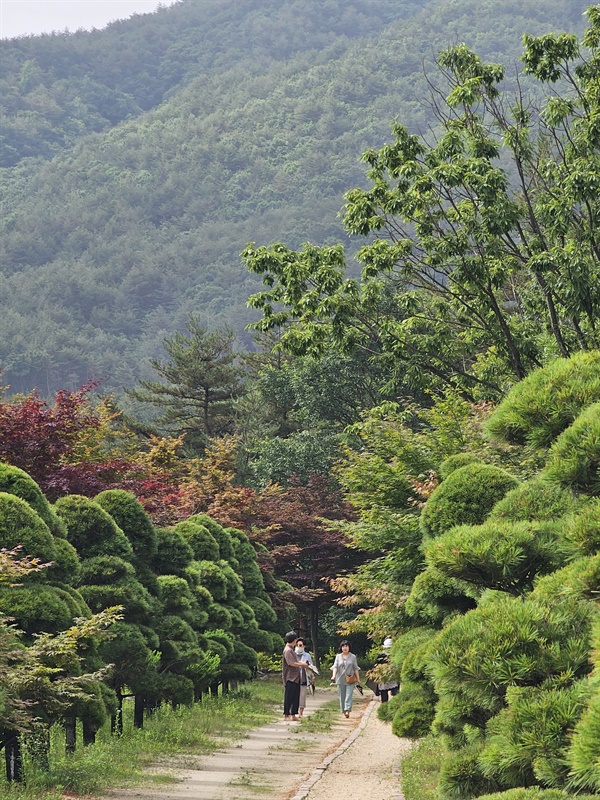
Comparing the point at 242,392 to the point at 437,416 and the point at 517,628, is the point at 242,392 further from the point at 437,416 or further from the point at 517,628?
the point at 517,628

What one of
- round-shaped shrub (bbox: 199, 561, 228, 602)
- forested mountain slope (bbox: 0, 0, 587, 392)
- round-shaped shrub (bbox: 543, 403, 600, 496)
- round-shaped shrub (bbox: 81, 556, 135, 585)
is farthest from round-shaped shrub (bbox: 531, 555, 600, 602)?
forested mountain slope (bbox: 0, 0, 587, 392)

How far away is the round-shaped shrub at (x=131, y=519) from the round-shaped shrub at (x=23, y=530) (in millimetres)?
3823

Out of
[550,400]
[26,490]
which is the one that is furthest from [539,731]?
[26,490]

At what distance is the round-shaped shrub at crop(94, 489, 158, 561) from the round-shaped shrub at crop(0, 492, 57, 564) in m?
3.82

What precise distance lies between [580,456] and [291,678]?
50.6 ft

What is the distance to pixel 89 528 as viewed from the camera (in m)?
14.4

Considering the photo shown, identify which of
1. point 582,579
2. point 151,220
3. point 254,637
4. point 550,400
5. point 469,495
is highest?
point 151,220

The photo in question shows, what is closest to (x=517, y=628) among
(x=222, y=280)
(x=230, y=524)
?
(x=230, y=524)

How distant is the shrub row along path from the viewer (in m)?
11.9

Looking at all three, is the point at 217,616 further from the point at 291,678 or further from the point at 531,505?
the point at 531,505

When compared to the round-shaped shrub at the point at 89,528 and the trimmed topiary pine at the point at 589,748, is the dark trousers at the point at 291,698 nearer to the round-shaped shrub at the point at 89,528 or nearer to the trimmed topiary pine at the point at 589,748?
the round-shaped shrub at the point at 89,528

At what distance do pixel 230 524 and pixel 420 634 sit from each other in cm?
2037

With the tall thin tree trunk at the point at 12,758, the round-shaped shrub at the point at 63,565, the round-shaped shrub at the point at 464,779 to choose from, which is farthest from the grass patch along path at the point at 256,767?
the round-shaped shrub at the point at 464,779

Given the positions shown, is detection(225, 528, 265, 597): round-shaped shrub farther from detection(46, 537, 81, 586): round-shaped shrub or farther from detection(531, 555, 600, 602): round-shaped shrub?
detection(531, 555, 600, 602): round-shaped shrub
